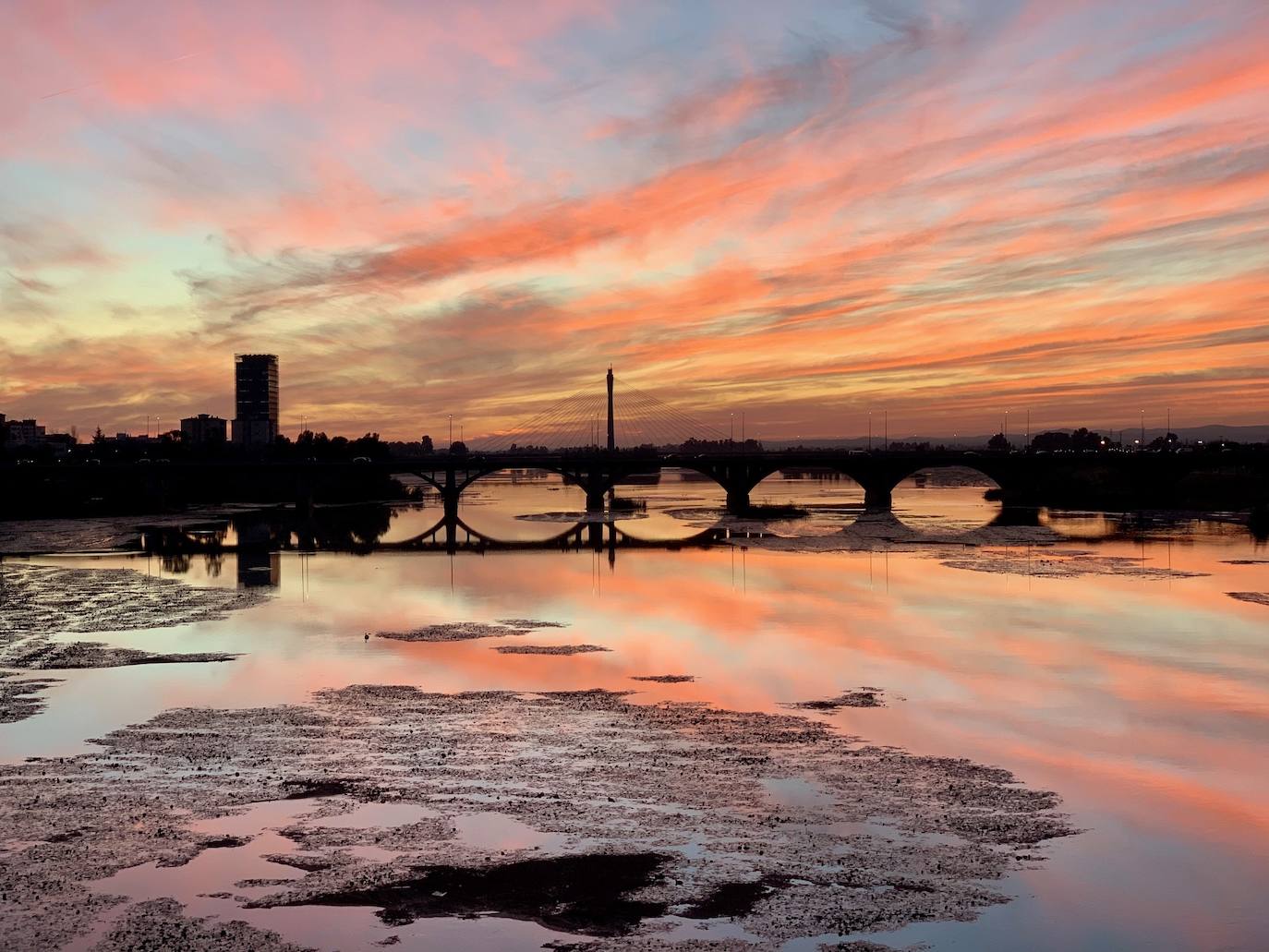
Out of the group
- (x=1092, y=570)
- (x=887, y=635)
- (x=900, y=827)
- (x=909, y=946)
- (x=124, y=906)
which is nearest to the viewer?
Answer: (x=909, y=946)

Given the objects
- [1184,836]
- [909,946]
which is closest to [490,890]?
[909,946]

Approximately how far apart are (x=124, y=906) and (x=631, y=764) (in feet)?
30.1

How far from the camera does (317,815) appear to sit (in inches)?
704

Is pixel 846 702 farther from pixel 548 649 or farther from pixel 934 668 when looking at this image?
pixel 548 649

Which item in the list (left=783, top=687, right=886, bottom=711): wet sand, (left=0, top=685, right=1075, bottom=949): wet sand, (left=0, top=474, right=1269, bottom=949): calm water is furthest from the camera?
(left=783, top=687, right=886, bottom=711): wet sand

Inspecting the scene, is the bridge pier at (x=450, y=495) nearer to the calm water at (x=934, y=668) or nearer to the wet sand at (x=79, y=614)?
the calm water at (x=934, y=668)

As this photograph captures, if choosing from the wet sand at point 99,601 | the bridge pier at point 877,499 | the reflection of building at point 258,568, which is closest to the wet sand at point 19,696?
the wet sand at point 99,601

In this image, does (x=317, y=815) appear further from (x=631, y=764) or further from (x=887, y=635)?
(x=887, y=635)

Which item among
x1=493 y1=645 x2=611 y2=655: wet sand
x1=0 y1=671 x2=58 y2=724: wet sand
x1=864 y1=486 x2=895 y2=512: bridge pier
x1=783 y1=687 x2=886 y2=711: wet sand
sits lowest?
x1=493 y1=645 x2=611 y2=655: wet sand

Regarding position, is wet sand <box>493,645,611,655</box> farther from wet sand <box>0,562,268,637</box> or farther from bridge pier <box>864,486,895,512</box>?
bridge pier <box>864,486,895,512</box>

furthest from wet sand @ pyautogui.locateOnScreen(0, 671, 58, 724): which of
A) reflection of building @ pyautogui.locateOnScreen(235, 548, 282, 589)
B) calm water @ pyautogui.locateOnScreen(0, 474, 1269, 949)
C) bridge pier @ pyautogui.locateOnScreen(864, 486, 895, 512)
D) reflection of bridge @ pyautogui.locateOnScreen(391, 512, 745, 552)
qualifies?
bridge pier @ pyautogui.locateOnScreen(864, 486, 895, 512)

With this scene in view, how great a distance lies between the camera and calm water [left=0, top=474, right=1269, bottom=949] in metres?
15.6

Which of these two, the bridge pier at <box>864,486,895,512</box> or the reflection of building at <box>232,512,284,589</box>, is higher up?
the bridge pier at <box>864,486,895,512</box>

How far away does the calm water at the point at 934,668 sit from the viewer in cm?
1562
